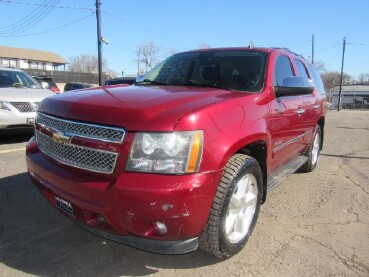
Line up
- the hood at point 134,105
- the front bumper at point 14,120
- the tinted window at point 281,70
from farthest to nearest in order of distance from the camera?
the front bumper at point 14,120 < the tinted window at point 281,70 < the hood at point 134,105

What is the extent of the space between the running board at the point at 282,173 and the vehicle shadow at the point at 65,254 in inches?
47.9

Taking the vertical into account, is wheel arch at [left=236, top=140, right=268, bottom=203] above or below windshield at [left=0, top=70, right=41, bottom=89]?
below

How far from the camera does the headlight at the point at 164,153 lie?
2.70 m

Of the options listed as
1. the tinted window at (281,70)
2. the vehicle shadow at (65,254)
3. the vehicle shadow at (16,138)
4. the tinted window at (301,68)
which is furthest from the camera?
the vehicle shadow at (16,138)

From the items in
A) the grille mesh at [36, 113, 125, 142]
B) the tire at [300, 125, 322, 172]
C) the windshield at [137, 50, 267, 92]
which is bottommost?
the tire at [300, 125, 322, 172]

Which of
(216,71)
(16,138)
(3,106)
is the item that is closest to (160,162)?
(216,71)

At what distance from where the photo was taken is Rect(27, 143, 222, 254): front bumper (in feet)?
8.63

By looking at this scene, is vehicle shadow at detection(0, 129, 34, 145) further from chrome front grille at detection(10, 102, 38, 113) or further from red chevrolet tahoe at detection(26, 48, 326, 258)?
red chevrolet tahoe at detection(26, 48, 326, 258)

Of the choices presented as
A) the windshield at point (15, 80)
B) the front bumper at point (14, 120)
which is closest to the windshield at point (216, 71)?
the front bumper at point (14, 120)

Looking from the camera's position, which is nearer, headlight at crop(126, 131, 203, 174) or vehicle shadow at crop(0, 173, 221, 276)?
headlight at crop(126, 131, 203, 174)

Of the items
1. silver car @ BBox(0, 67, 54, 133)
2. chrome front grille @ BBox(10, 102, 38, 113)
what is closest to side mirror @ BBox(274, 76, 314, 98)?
silver car @ BBox(0, 67, 54, 133)

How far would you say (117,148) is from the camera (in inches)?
108

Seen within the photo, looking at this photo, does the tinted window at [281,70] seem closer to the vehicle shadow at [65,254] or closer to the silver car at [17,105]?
the vehicle shadow at [65,254]

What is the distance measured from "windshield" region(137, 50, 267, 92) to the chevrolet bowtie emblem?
5.00 ft
